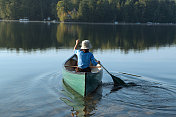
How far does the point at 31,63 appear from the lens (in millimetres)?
16906

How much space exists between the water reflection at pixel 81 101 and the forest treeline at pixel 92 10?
10886cm

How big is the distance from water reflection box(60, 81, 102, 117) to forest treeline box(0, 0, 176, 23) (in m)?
109

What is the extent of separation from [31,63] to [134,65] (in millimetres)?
7991

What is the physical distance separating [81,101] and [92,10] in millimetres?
115201

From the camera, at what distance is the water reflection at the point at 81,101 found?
8583 millimetres

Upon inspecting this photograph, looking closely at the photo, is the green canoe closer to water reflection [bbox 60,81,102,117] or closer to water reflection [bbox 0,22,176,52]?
water reflection [bbox 60,81,102,117]

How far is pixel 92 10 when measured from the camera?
12106 cm

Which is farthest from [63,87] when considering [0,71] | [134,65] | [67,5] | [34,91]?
[67,5]

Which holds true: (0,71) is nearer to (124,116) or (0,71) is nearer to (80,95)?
(80,95)

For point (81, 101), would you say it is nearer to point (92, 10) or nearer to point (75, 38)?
point (75, 38)

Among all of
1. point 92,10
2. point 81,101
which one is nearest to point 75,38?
point 81,101

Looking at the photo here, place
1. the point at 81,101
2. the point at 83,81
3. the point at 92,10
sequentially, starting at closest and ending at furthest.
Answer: the point at 83,81
the point at 81,101
the point at 92,10

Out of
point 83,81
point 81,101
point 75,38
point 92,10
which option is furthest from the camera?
point 92,10

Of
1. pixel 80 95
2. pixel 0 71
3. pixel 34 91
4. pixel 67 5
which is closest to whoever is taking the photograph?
pixel 80 95
